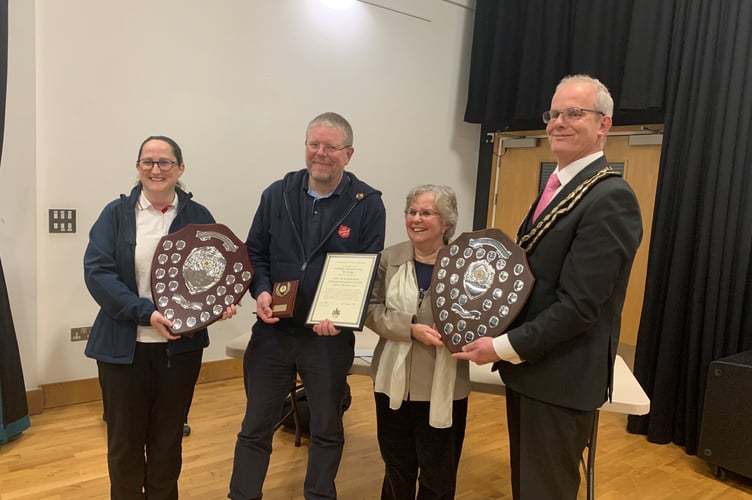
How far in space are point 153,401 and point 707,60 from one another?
345cm

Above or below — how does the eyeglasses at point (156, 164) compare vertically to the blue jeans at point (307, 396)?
above

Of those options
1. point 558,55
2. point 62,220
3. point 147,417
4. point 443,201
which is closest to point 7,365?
point 62,220

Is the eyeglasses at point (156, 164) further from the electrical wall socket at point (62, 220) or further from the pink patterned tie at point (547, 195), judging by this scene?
the electrical wall socket at point (62, 220)

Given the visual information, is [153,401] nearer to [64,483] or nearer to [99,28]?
[64,483]

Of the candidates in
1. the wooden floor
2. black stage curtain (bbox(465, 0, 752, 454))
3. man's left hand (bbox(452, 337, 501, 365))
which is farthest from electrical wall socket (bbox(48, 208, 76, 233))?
black stage curtain (bbox(465, 0, 752, 454))

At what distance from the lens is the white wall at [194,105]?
3.20 meters

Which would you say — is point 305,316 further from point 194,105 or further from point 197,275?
point 194,105

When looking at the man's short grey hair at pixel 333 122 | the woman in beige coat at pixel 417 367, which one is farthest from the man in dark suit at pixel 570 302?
the man's short grey hair at pixel 333 122

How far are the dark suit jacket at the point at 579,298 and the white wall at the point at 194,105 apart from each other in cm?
275

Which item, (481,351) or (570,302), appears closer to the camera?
(570,302)

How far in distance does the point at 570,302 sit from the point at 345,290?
74cm

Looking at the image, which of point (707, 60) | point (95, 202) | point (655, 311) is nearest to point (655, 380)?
point (655, 311)

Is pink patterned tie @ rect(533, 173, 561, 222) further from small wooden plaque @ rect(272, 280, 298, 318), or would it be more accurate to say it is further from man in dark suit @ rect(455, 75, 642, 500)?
small wooden plaque @ rect(272, 280, 298, 318)

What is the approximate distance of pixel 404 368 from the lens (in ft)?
6.40
